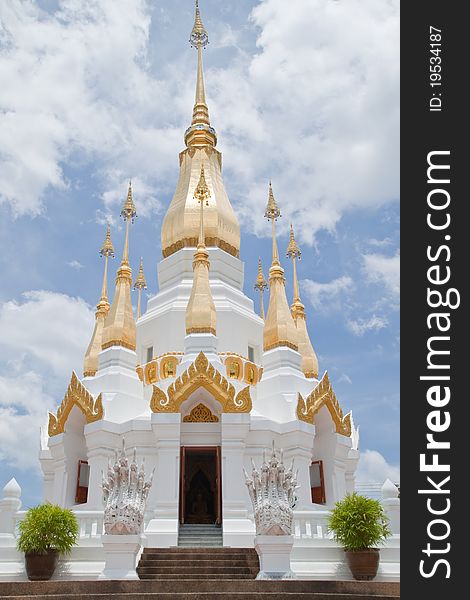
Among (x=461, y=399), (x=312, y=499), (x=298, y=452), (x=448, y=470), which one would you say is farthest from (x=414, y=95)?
(x=312, y=499)

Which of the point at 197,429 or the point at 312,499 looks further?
the point at 312,499

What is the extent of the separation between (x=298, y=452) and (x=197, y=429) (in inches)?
121

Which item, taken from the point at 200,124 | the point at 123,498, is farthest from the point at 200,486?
the point at 200,124

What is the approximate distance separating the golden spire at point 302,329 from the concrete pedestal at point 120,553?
40.9 ft

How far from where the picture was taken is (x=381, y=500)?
15531 millimetres

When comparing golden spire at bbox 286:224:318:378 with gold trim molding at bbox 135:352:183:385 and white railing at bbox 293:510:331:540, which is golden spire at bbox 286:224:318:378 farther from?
white railing at bbox 293:510:331:540

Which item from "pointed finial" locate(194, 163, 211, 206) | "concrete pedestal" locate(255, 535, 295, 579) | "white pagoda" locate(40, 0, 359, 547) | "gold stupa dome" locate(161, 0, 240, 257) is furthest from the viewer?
"gold stupa dome" locate(161, 0, 240, 257)

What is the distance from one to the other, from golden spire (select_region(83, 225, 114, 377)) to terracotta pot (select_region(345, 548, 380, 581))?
13510 millimetres

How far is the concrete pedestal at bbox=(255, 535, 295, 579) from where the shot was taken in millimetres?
13289

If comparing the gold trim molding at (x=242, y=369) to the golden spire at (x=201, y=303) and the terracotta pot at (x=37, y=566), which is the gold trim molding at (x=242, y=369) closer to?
the golden spire at (x=201, y=303)

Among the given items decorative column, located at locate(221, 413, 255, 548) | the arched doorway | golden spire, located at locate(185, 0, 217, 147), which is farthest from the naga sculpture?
golden spire, located at locate(185, 0, 217, 147)

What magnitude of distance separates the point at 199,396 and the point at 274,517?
6.61m

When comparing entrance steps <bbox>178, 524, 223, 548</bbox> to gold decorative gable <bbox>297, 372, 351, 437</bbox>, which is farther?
gold decorative gable <bbox>297, 372, 351, 437</bbox>

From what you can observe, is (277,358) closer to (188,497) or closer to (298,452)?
(298,452)
